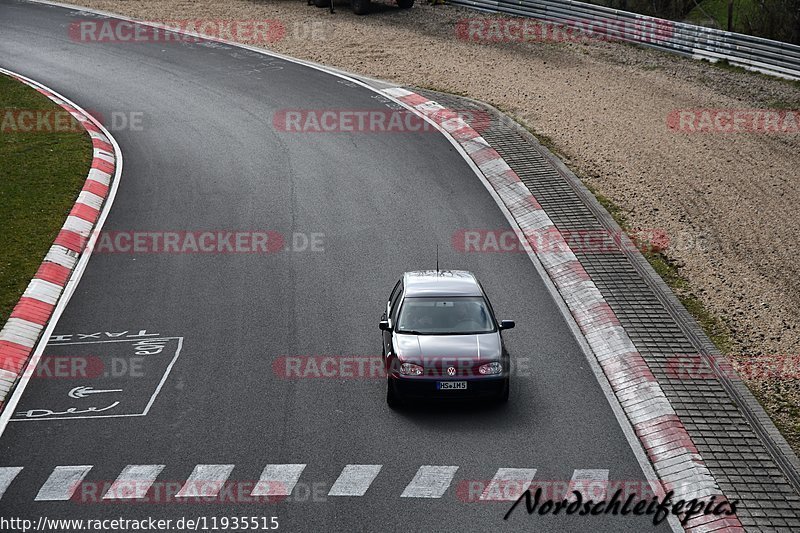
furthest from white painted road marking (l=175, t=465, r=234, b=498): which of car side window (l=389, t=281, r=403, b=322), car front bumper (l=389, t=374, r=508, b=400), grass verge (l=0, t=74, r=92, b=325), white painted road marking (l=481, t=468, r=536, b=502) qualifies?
grass verge (l=0, t=74, r=92, b=325)

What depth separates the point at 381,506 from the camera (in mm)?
9844

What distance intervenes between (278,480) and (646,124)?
15.8 meters

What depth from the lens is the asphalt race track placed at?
10.2 meters

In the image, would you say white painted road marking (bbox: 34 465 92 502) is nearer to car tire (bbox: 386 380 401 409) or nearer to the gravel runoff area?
car tire (bbox: 386 380 401 409)

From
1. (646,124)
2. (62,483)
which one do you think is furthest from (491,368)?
(646,124)

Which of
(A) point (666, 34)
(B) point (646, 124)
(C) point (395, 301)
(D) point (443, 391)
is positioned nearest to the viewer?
(D) point (443, 391)

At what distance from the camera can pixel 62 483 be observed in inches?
401

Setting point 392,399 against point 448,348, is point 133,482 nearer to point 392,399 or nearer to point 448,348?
point 392,399

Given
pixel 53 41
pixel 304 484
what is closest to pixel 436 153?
pixel 304 484

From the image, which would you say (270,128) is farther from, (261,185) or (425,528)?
(425,528)

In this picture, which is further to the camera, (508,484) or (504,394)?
(504,394)

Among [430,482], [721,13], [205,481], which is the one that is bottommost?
[205,481]

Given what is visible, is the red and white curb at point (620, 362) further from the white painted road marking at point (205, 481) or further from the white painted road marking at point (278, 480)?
the white painted road marking at point (205, 481)

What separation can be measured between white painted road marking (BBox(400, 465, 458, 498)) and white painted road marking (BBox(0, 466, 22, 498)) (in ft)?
14.9
